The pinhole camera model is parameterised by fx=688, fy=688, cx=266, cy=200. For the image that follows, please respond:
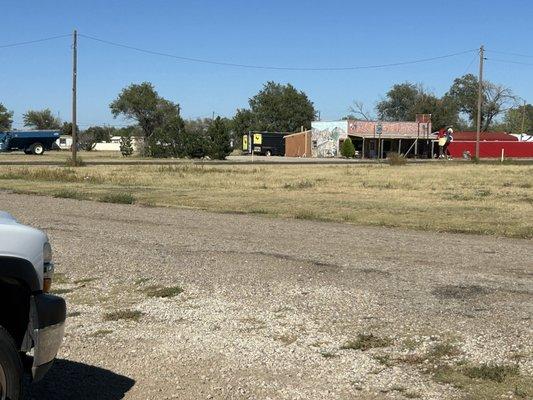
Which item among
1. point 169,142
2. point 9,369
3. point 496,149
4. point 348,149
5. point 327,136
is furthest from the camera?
point 496,149

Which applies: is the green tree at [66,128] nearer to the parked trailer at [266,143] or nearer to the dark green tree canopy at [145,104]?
the dark green tree canopy at [145,104]

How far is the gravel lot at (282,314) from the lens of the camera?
17.3 feet

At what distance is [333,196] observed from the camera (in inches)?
997

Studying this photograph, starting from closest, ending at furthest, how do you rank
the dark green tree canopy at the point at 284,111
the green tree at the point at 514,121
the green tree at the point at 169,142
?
the green tree at the point at 169,142, the dark green tree canopy at the point at 284,111, the green tree at the point at 514,121

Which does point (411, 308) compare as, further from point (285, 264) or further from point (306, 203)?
point (306, 203)

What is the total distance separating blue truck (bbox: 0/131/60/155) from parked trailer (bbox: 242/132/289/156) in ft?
89.7

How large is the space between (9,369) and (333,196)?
2180 centimetres

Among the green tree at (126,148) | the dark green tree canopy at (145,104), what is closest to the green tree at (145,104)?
the dark green tree canopy at (145,104)

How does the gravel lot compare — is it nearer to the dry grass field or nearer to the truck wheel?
the dry grass field

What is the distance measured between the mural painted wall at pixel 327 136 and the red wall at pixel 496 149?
15502mm

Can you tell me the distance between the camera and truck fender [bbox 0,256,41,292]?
12.6ft

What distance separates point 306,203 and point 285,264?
12126 mm

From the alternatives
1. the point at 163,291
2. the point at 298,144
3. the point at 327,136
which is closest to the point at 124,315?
the point at 163,291

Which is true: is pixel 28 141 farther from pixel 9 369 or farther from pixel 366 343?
pixel 9 369
